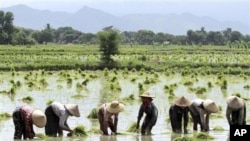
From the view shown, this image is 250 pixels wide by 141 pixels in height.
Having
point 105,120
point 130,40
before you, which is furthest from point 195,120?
point 130,40

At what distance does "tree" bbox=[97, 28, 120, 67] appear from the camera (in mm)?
36969

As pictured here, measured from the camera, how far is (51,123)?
10109 millimetres

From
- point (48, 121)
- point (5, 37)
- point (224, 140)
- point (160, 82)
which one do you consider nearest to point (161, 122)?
point (224, 140)

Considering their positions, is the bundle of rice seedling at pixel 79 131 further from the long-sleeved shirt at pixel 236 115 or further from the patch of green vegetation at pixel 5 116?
the patch of green vegetation at pixel 5 116

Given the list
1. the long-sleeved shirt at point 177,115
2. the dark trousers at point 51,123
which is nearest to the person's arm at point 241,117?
the long-sleeved shirt at point 177,115

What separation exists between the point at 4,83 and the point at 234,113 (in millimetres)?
15549

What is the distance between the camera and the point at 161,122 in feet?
42.0

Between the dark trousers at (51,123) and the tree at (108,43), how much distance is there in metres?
26.5

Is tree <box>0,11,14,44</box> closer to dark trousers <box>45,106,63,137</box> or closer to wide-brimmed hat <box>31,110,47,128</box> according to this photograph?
dark trousers <box>45,106,63,137</box>

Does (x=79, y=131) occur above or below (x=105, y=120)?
below

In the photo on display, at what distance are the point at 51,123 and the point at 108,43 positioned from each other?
27.5 metres

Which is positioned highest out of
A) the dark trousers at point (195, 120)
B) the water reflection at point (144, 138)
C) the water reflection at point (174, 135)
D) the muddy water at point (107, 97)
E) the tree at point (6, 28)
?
the tree at point (6, 28)

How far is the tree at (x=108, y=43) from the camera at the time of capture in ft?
121

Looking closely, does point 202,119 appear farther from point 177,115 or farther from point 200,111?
point 177,115
